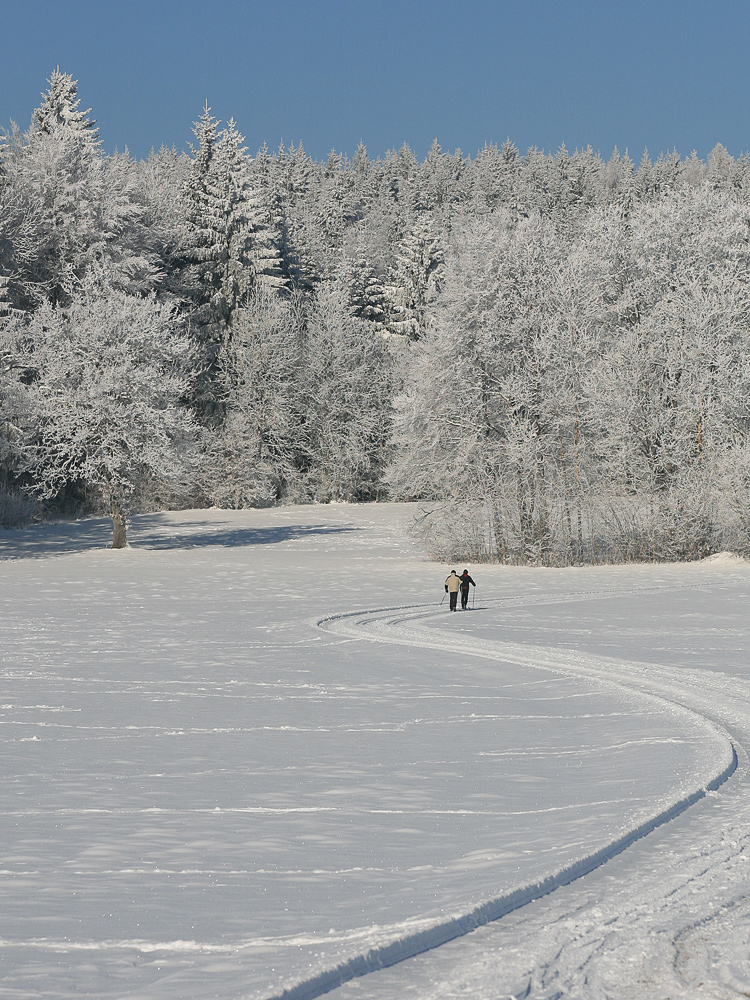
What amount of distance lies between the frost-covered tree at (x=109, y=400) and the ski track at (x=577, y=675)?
55.7ft

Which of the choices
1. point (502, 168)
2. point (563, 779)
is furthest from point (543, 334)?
point (502, 168)

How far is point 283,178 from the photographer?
115875mm

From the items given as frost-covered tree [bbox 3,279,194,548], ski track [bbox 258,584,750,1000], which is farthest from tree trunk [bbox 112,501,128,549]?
ski track [bbox 258,584,750,1000]

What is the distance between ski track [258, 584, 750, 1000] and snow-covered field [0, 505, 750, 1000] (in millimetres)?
22

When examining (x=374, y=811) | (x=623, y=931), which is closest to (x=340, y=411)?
(x=374, y=811)

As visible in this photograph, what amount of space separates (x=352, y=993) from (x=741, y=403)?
36381mm

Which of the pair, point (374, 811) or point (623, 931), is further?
point (374, 811)

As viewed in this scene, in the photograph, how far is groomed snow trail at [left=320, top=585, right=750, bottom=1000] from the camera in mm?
4961

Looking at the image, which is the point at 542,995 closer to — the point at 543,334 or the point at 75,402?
the point at 543,334

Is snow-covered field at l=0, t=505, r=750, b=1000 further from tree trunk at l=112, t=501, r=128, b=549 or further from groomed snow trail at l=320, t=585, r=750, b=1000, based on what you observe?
tree trunk at l=112, t=501, r=128, b=549

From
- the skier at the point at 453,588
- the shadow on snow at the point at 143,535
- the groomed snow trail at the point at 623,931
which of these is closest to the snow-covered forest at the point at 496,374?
the shadow on snow at the point at 143,535

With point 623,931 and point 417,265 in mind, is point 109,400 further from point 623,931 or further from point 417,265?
point 417,265

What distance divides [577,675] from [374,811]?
8.09 metres

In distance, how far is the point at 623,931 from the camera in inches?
221
